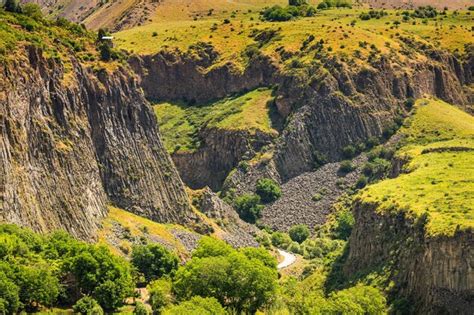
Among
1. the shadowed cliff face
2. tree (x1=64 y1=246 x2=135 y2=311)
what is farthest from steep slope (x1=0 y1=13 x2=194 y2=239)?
tree (x1=64 y1=246 x2=135 y2=311)

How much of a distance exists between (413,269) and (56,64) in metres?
53.1

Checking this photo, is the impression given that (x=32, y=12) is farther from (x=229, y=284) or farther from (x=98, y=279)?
(x=229, y=284)

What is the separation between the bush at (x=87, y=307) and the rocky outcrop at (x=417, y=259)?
3969 cm

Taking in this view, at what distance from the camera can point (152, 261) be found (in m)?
151

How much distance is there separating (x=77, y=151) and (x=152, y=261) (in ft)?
58.0

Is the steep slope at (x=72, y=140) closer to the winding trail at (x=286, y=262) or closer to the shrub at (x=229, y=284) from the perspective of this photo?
the shrub at (x=229, y=284)

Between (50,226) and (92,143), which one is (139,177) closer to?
(92,143)

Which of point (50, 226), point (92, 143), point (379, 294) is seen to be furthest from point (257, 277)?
point (92, 143)

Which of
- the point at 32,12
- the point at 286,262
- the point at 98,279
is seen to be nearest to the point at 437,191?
the point at 286,262

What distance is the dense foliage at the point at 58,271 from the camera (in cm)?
12069

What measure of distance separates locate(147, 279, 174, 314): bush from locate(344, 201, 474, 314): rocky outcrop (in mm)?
29129

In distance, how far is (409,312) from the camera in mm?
142250

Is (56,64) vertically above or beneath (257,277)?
above

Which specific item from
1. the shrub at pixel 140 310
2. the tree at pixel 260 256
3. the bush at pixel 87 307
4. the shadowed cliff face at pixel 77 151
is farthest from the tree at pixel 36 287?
the tree at pixel 260 256
